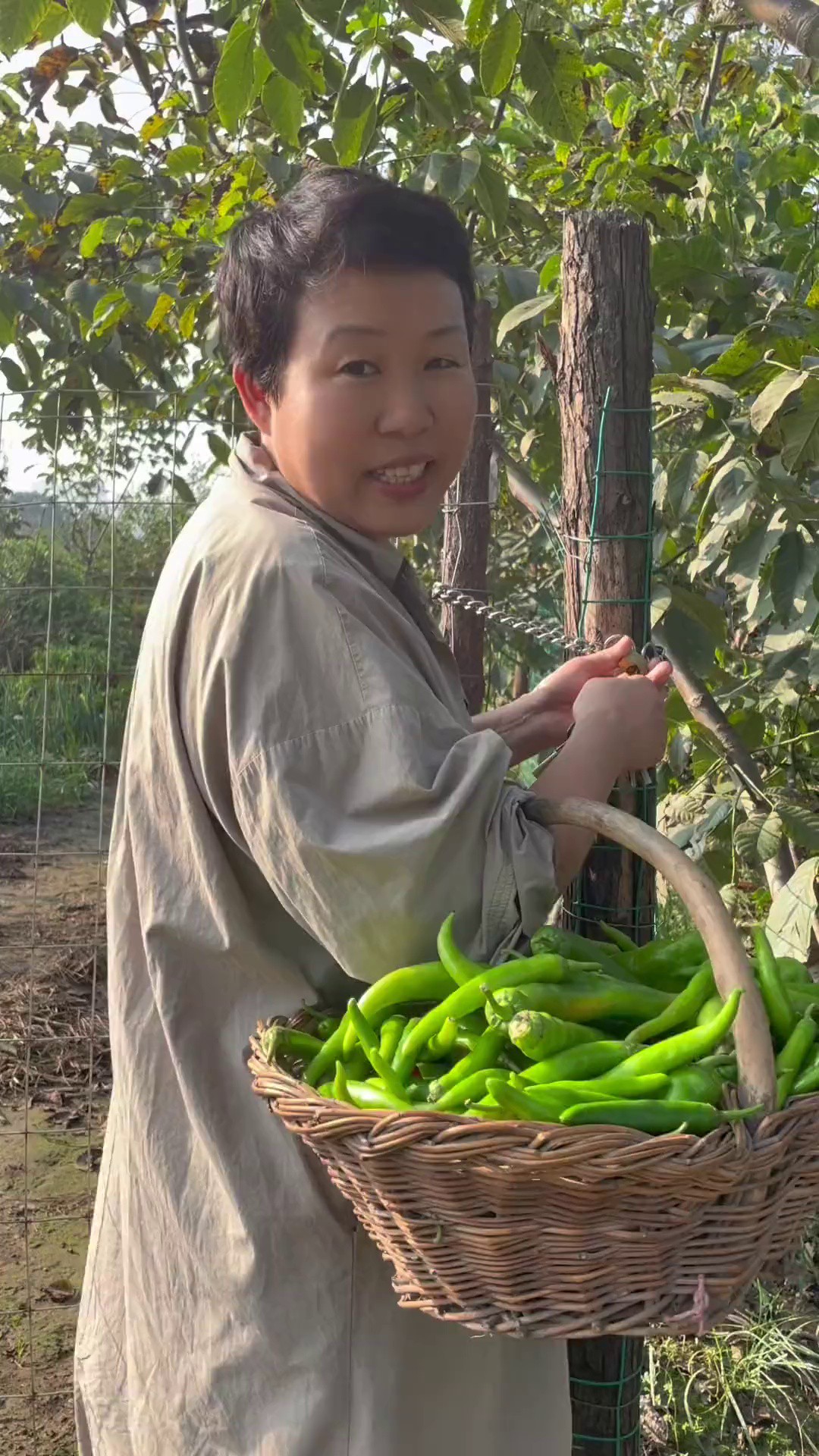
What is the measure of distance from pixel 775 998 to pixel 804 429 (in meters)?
1.13

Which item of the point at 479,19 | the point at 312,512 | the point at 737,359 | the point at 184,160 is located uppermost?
the point at 184,160

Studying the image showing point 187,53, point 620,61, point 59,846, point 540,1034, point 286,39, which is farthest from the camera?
point 59,846

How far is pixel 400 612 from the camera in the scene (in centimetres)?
150

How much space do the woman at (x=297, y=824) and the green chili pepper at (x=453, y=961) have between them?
0.16 ft

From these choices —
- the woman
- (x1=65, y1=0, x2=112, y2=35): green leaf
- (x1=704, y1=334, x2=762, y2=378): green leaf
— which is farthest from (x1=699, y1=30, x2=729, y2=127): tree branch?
the woman

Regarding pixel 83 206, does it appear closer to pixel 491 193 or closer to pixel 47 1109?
pixel 491 193

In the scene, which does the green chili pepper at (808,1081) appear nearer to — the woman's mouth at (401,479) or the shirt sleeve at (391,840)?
the shirt sleeve at (391,840)

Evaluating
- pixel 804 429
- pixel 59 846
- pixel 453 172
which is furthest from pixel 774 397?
pixel 59 846

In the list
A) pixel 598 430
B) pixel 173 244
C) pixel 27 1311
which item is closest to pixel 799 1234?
pixel 598 430

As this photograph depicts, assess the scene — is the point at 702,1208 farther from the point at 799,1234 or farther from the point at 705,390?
the point at 705,390

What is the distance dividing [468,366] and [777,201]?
1.90 metres

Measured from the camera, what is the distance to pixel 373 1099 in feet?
4.02

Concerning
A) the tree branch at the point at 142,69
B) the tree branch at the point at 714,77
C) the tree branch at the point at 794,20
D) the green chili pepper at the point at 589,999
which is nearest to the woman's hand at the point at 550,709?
the green chili pepper at the point at 589,999

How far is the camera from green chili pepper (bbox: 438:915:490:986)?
48.9 inches
